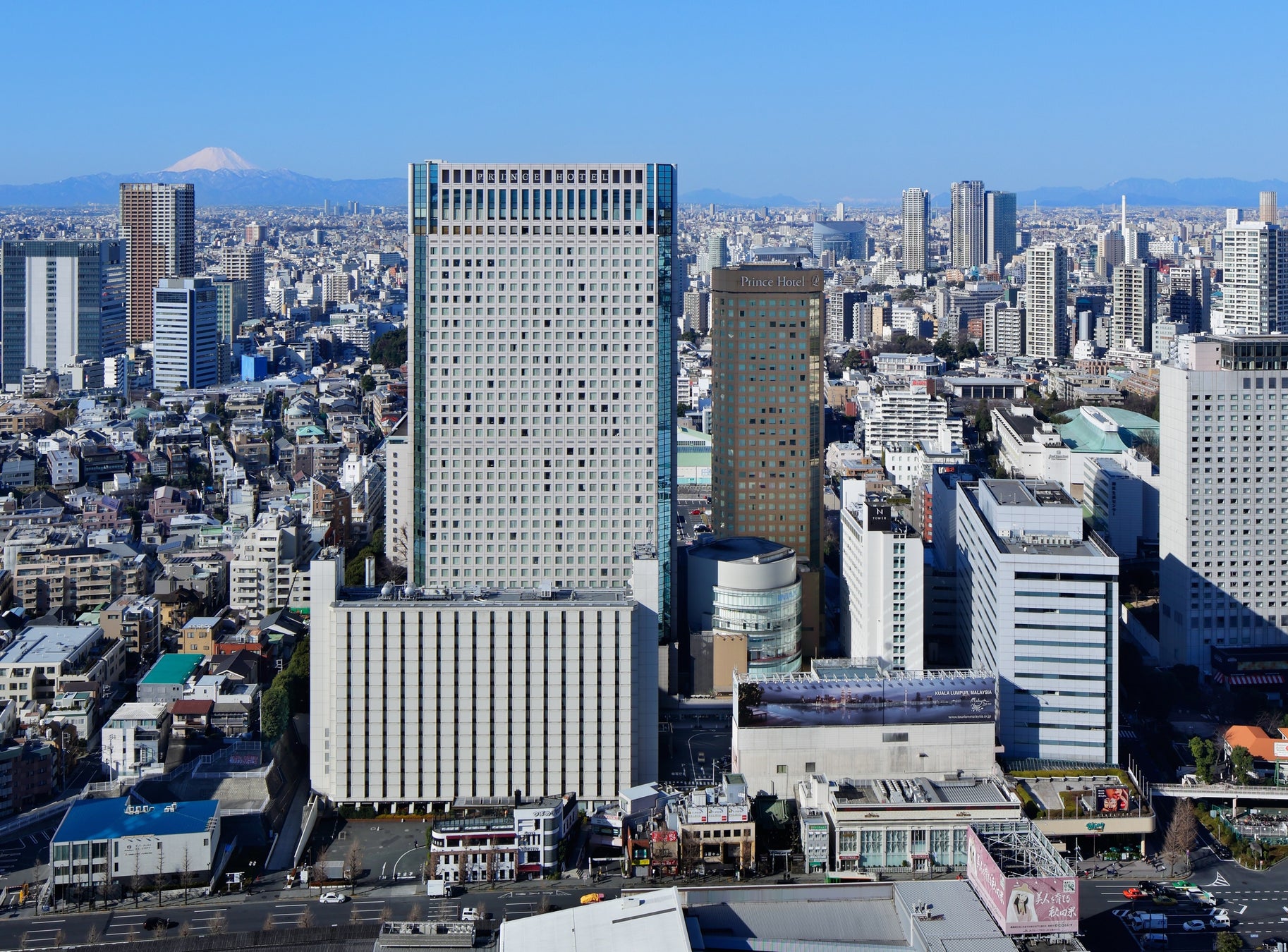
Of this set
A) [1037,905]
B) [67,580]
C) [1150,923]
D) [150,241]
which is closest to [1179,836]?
[1150,923]

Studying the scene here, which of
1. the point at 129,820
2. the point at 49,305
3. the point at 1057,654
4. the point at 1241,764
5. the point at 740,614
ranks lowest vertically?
the point at 129,820

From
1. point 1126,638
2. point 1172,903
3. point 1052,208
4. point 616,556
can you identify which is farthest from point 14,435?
point 1052,208

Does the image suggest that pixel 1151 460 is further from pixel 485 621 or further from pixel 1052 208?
pixel 1052 208

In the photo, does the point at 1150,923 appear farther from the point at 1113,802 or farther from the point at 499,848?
the point at 499,848

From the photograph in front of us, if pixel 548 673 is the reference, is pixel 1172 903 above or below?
below

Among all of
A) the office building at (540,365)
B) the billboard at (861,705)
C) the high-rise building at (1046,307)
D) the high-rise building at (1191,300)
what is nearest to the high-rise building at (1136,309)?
the high-rise building at (1191,300)

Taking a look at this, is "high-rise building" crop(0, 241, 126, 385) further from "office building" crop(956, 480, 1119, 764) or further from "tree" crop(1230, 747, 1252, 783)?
"tree" crop(1230, 747, 1252, 783)
